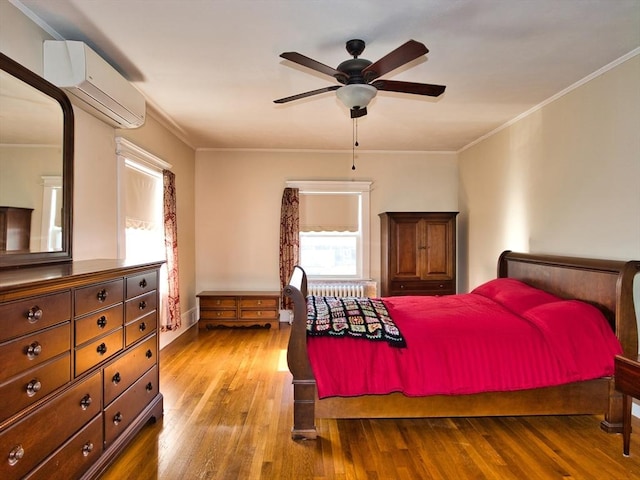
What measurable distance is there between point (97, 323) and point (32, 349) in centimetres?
43

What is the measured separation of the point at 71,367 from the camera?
169cm

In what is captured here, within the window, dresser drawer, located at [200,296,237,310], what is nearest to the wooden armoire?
the window

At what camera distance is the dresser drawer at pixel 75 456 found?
154cm

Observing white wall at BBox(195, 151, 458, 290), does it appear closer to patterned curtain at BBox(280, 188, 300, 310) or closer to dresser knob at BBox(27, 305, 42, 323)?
patterned curtain at BBox(280, 188, 300, 310)

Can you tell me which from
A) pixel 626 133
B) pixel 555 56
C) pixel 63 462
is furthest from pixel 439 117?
pixel 63 462

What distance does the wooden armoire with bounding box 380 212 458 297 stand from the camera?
5.06 m

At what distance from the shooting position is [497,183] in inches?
180

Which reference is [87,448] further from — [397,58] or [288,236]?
[288,236]

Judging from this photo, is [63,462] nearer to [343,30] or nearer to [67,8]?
[67,8]

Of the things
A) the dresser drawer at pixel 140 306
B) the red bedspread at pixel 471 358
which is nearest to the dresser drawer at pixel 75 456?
the dresser drawer at pixel 140 306

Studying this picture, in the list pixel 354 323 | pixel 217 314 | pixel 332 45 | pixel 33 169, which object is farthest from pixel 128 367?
pixel 217 314

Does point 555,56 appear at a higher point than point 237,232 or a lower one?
higher

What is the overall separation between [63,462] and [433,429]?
213cm

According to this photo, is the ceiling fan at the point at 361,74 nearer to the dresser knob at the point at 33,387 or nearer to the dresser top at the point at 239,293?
the dresser knob at the point at 33,387
